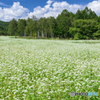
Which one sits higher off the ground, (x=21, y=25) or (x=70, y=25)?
(x=21, y=25)

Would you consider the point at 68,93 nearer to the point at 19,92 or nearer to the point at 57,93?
the point at 57,93

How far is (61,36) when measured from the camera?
292 feet

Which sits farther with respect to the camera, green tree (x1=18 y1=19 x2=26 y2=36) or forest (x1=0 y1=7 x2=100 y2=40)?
green tree (x1=18 y1=19 x2=26 y2=36)

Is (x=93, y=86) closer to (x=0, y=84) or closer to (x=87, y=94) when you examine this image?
(x=87, y=94)

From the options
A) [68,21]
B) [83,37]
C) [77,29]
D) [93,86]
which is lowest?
[93,86]

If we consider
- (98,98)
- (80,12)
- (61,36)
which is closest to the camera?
(98,98)

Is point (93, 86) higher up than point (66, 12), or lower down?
lower down

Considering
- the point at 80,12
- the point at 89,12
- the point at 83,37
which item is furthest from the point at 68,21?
the point at 83,37

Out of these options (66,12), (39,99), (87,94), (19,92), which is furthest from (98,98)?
(66,12)

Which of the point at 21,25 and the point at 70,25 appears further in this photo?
the point at 21,25

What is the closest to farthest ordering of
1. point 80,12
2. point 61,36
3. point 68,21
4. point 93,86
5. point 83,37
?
point 93,86 < point 83,37 < point 80,12 < point 68,21 < point 61,36

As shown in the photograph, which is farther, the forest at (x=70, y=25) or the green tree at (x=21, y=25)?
the green tree at (x=21, y=25)

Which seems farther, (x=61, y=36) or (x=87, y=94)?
(x=61, y=36)

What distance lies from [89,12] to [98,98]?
88361 millimetres
